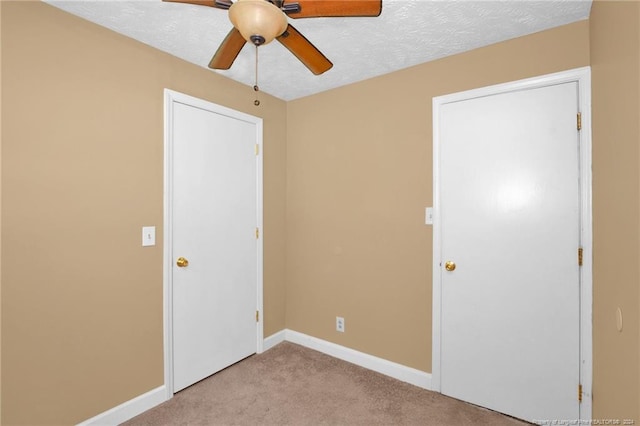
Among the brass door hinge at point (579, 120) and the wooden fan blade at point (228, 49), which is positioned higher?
the wooden fan blade at point (228, 49)

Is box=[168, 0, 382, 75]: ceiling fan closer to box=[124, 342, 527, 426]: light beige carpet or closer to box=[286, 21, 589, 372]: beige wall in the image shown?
box=[286, 21, 589, 372]: beige wall

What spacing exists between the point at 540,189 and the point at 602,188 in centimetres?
41

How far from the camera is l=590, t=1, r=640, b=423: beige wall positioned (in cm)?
106

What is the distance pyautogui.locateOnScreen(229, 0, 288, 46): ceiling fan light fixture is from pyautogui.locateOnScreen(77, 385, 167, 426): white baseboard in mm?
2297

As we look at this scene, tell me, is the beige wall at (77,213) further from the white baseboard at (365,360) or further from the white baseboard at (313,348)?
the white baseboard at (365,360)

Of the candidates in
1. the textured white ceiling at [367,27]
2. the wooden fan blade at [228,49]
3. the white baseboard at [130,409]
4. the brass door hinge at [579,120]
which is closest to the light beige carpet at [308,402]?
the white baseboard at [130,409]

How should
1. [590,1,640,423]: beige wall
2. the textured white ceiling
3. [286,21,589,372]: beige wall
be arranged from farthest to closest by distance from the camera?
[286,21,589,372]: beige wall
the textured white ceiling
[590,1,640,423]: beige wall

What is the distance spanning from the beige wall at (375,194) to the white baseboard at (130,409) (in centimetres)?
135

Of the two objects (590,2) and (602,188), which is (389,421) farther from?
(590,2)

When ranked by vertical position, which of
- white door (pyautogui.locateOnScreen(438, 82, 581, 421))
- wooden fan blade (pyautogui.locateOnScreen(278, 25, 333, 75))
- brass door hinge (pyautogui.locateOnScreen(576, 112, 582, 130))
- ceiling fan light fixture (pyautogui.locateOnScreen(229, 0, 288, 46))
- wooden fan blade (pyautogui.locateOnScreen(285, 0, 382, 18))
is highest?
wooden fan blade (pyautogui.locateOnScreen(285, 0, 382, 18))

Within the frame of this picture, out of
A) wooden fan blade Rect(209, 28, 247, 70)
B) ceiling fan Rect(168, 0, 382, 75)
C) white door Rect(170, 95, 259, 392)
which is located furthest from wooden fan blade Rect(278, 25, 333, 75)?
white door Rect(170, 95, 259, 392)

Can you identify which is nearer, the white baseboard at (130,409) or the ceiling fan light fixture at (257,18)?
the ceiling fan light fixture at (257,18)

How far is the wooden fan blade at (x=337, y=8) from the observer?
1190mm

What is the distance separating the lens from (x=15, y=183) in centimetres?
159
